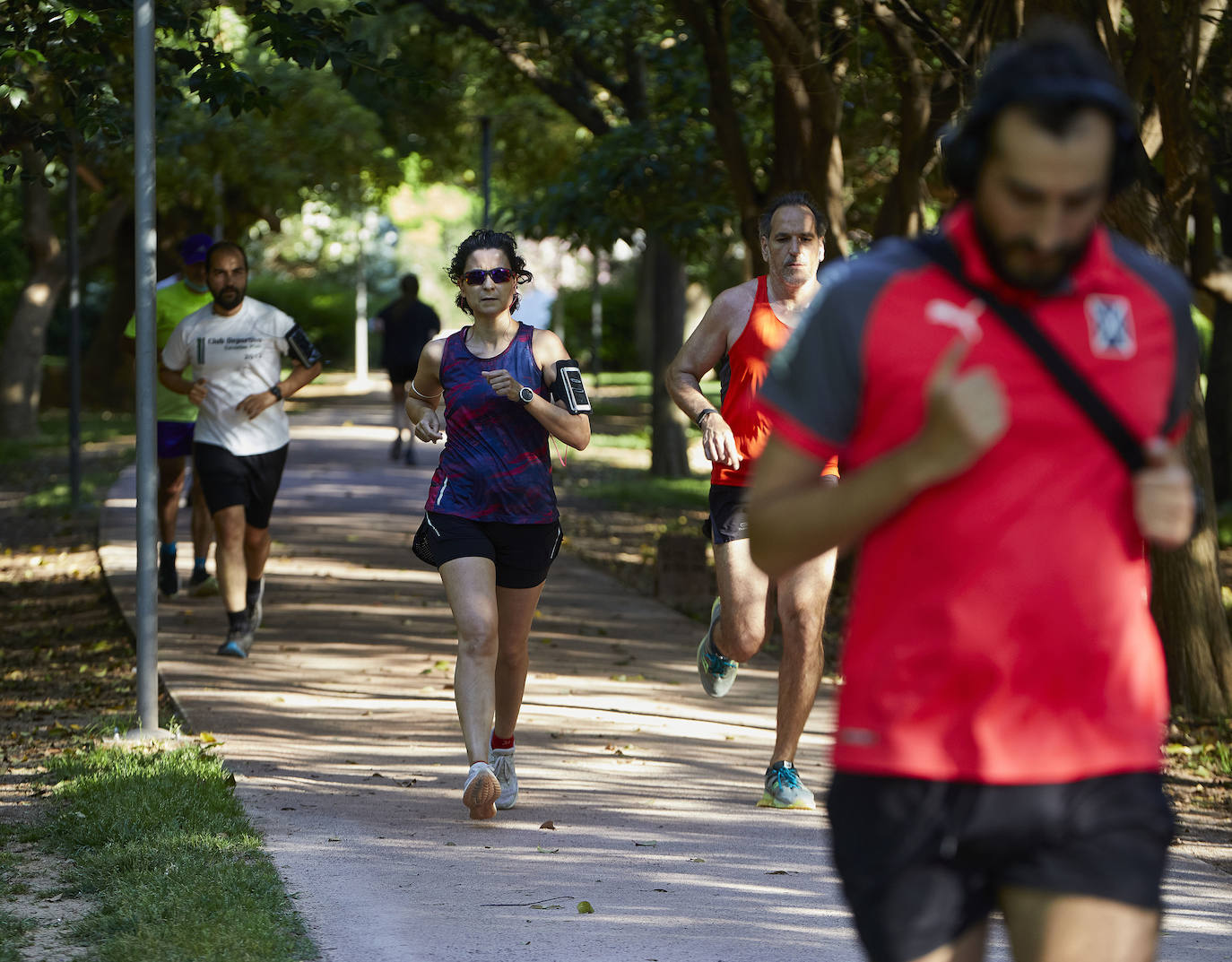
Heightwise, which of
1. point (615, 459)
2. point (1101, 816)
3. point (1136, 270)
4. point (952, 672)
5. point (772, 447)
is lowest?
point (615, 459)

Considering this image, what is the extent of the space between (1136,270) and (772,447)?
1.80 feet

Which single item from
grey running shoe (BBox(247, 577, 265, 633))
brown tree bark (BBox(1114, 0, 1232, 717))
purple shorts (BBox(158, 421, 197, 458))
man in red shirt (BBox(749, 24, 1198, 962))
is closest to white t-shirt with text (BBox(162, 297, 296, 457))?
grey running shoe (BBox(247, 577, 265, 633))

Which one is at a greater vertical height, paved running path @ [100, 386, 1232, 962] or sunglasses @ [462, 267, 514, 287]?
sunglasses @ [462, 267, 514, 287]

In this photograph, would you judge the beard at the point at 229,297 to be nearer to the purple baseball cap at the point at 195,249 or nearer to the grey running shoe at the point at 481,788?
the purple baseball cap at the point at 195,249

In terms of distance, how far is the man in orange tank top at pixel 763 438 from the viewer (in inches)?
218

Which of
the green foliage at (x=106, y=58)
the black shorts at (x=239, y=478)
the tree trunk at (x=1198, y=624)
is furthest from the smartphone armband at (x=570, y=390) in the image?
the tree trunk at (x=1198, y=624)

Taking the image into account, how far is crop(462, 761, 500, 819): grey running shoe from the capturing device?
5.39 metres

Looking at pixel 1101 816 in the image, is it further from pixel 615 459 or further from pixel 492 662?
pixel 615 459

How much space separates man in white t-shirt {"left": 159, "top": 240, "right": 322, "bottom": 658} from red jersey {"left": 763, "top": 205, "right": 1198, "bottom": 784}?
6258mm

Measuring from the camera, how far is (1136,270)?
2246mm

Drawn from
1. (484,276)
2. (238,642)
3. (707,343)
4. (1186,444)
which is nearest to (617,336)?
(238,642)

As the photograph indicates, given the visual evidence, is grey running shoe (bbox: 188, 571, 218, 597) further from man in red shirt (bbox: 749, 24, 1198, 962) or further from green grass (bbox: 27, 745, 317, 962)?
man in red shirt (bbox: 749, 24, 1198, 962)

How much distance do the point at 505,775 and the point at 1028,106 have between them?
406 cm

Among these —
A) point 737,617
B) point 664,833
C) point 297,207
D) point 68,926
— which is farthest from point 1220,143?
point 297,207
